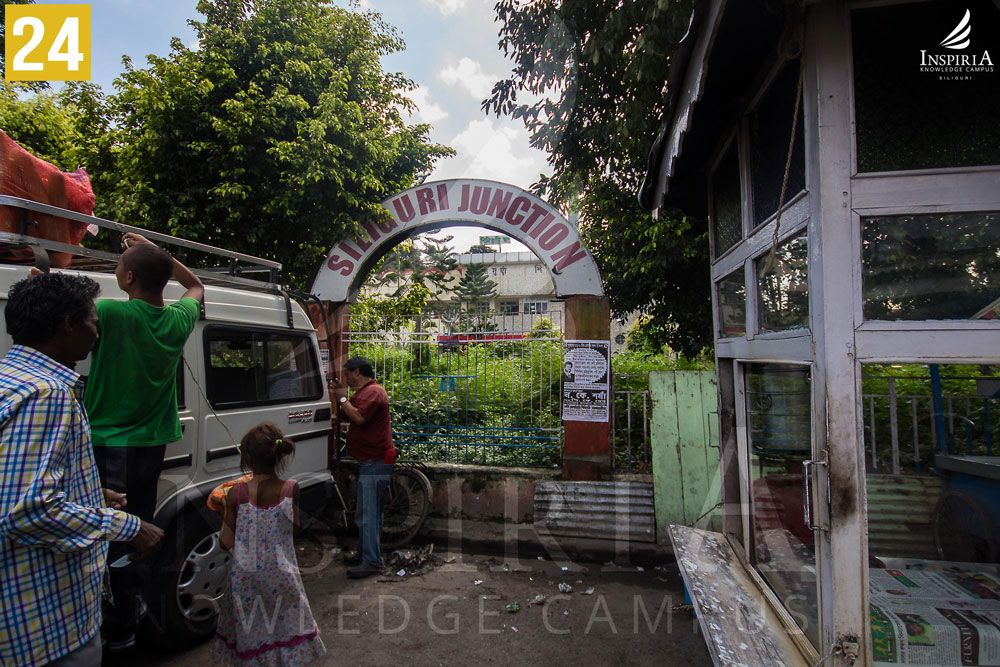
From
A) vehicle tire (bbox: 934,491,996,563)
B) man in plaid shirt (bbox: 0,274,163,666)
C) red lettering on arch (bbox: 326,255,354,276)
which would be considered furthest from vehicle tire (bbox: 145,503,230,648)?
vehicle tire (bbox: 934,491,996,563)

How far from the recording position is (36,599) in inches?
60.7

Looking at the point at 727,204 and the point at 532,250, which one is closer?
the point at 727,204

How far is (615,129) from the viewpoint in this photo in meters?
5.38

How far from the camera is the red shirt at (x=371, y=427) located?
15.2 ft

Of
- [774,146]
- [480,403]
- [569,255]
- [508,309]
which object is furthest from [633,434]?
[508,309]

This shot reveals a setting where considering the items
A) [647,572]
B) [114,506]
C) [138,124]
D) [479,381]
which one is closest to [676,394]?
[647,572]

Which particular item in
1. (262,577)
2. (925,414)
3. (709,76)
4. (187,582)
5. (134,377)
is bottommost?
(187,582)

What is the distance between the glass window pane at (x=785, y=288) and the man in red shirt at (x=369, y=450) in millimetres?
3130

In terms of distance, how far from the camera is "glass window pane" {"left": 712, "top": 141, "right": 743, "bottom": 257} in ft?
10.3

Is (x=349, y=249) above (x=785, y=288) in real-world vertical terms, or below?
above

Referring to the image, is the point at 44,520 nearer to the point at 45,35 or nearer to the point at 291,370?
the point at 291,370

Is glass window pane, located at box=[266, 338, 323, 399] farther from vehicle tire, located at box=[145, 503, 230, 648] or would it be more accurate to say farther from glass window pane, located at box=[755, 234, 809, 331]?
glass window pane, located at box=[755, 234, 809, 331]

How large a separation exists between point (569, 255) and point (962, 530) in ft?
12.5

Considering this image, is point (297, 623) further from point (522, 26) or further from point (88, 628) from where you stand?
point (522, 26)
